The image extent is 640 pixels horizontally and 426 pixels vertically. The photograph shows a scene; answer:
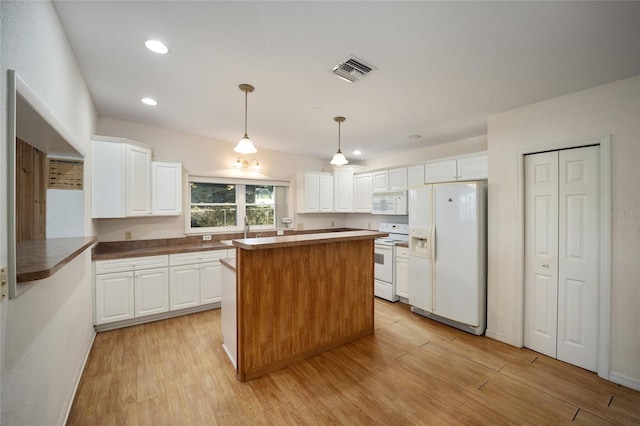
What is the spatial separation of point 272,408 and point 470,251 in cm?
271

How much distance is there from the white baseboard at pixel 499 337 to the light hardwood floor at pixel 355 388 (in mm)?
76

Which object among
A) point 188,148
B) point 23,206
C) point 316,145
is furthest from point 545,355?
point 188,148

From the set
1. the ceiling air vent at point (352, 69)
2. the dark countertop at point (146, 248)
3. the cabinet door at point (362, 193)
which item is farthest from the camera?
the cabinet door at point (362, 193)

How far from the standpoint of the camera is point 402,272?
13.5 feet

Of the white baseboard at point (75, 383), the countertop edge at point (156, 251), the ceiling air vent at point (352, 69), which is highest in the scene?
the ceiling air vent at point (352, 69)

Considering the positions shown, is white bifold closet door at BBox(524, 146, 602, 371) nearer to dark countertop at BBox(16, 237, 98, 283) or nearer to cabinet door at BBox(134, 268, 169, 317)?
dark countertop at BBox(16, 237, 98, 283)

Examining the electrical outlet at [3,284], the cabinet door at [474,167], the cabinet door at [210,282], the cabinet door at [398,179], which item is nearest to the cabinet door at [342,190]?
the cabinet door at [398,179]

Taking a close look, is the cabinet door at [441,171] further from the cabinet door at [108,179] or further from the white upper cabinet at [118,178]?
the cabinet door at [108,179]

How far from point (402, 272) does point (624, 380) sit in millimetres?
2357

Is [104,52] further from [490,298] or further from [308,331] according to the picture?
[490,298]

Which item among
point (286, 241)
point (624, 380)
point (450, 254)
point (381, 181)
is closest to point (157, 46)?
point (286, 241)

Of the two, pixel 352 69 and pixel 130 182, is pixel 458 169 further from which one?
pixel 130 182

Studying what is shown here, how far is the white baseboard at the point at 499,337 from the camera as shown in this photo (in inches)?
115

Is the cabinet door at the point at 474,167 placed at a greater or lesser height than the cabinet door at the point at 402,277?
greater
